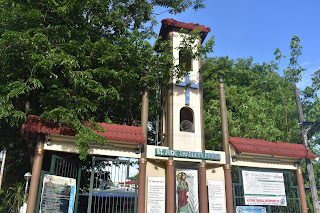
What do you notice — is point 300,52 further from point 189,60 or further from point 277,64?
point 189,60

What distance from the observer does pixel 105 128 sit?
13906mm

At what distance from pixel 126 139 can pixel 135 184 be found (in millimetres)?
2396

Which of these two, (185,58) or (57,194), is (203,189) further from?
(185,58)

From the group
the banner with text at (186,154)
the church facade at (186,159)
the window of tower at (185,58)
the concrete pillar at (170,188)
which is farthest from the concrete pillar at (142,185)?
the window of tower at (185,58)

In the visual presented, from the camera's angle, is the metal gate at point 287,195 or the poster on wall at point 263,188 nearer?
the metal gate at point 287,195

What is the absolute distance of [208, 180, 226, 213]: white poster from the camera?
14961mm

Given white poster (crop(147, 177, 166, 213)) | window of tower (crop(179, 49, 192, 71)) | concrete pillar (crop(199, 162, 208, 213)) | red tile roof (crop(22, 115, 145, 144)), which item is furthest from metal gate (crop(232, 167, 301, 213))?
window of tower (crop(179, 49, 192, 71))

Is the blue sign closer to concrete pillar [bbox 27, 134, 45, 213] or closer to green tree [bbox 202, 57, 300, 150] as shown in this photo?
green tree [bbox 202, 57, 300, 150]

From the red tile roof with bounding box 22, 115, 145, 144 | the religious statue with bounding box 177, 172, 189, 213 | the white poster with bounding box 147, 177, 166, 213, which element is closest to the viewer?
the red tile roof with bounding box 22, 115, 145, 144

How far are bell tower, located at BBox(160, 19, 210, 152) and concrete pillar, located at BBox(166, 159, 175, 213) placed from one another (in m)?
1.07

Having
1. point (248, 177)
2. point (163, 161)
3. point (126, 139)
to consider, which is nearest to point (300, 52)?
point (248, 177)

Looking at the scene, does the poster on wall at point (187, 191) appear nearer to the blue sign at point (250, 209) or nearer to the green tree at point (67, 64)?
the blue sign at point (250, 209)

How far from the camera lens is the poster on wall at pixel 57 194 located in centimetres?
1200

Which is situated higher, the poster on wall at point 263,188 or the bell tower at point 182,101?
the bell tower at point 182,101
